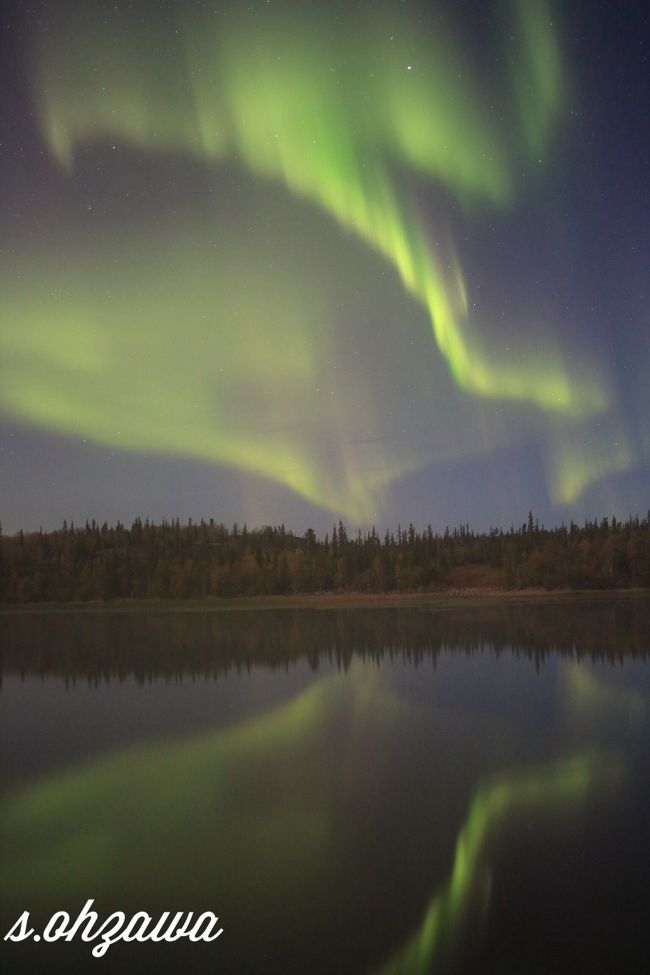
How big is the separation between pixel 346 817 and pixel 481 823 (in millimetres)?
2277

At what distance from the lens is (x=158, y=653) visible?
1774 inches

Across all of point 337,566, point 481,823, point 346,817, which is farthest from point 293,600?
point 481,823

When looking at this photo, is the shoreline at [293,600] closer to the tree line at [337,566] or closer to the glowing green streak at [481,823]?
the tree line at [337,566]

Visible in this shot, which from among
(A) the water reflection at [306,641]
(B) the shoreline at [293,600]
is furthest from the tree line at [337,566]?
(A) the water reflection at [306,641]

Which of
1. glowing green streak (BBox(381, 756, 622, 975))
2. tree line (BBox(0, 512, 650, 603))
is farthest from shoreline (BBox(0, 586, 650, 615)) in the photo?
glowing green streak (BBox(381, 756, 622, 975))

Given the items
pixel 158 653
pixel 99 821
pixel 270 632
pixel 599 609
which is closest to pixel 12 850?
pixel 99 821

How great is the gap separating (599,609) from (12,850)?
222ft

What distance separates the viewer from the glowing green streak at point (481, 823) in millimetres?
9531

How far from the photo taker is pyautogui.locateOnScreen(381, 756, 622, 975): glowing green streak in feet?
31.3

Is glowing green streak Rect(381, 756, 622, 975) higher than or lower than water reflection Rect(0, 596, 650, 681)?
higher

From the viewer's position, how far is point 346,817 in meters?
14.1

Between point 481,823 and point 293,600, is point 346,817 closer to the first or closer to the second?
point 481,823

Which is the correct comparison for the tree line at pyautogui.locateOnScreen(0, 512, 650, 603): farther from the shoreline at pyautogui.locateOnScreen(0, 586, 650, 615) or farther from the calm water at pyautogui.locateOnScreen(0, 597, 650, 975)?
the calm water at pyautogui.locateOnScreen(0, 597, 650, 975)

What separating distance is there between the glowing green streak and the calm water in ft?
0.12
